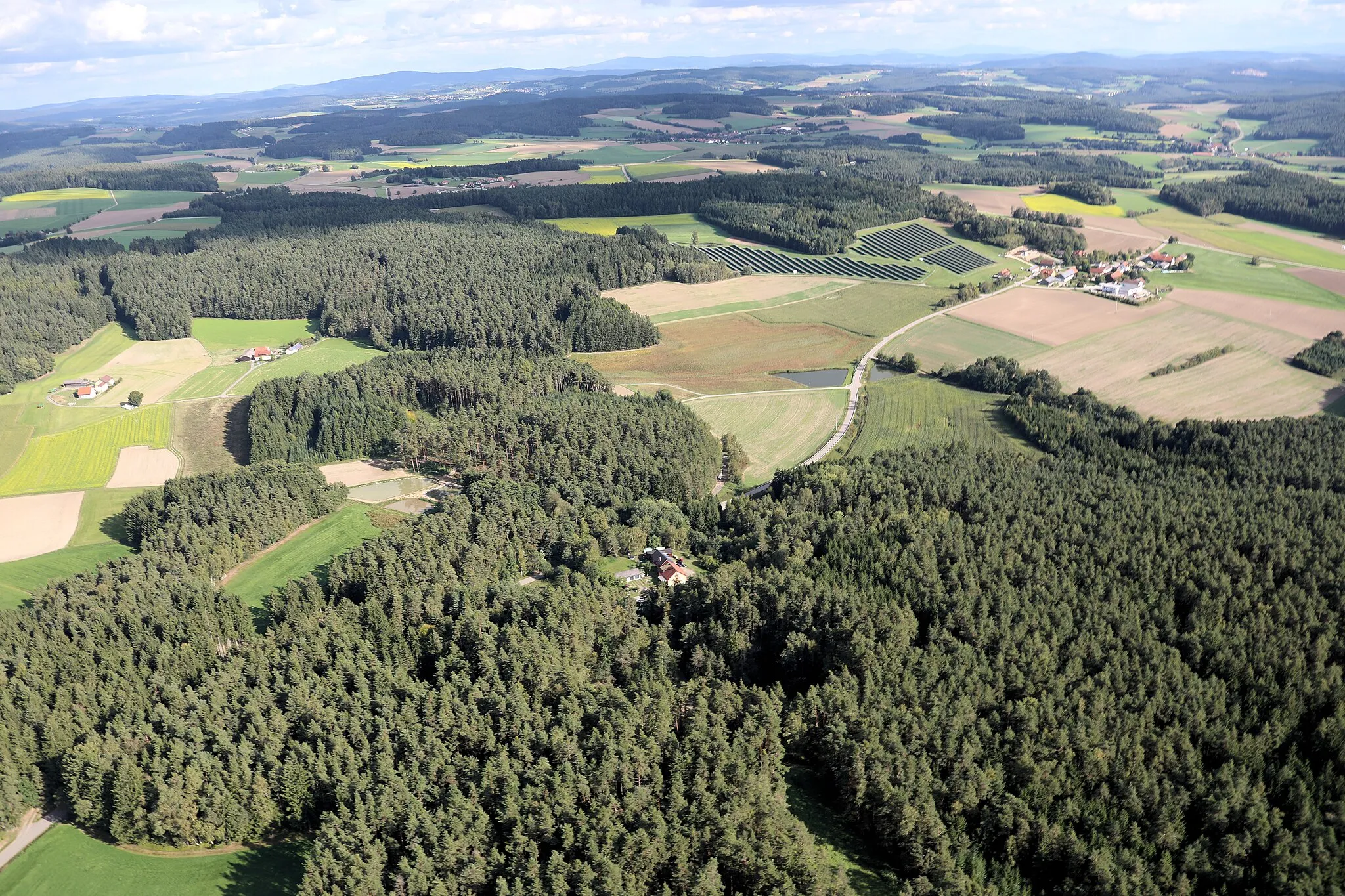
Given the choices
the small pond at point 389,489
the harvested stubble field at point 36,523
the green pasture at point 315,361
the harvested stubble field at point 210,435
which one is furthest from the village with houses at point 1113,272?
the harvested stubble field at point 36,523

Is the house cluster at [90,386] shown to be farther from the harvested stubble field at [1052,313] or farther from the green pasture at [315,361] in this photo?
the harvested stubble field at [1052,313]

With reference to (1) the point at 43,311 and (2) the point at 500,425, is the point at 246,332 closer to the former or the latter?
(1) the point at 43,311

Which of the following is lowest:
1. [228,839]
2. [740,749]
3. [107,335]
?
[228,839]

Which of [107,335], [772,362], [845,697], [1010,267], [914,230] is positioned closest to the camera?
[845,697]

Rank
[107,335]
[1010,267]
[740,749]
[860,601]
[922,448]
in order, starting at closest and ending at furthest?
[740,749] < [860,601] < [922,448] < [107,335] < [1010,267]

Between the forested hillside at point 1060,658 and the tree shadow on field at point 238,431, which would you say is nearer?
the forested hillside at point 1060,658

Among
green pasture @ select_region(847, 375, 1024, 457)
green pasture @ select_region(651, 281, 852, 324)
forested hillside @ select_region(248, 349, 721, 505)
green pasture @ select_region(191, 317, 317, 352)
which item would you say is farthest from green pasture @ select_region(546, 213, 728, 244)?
green pasture @ select_region(847, 375, 1024, 457)

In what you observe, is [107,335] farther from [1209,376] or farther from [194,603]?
[1209,376]

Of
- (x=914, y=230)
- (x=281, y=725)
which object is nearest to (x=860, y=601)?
(x=281, y=725)

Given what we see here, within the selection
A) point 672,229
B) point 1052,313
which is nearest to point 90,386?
point 672,229
